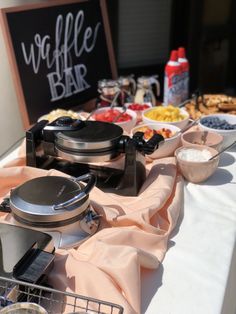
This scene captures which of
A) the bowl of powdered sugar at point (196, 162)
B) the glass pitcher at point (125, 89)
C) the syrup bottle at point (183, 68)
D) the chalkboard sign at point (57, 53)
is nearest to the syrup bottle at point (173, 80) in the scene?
the syrup bottle at point (183, 68)

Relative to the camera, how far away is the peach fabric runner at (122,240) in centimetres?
58

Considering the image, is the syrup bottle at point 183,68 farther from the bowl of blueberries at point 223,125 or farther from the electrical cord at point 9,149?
the electrical cord at point 9,149

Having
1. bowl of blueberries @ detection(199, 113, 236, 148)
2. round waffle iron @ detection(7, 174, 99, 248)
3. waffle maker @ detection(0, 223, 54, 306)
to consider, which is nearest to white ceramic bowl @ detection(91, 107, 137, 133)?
bowl of blueberries @ detection(199, 113, 236, 148)

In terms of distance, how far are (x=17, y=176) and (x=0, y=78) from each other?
0.46 metres

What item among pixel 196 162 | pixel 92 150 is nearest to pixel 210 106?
pixel 196 162

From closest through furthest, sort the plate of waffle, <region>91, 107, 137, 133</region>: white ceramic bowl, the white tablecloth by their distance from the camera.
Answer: the white tablecloth → <region>91, 107, 137, 133</region>: white ceramic bowl → the plate of waffle

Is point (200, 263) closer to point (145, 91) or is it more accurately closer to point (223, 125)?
point (223, 125)

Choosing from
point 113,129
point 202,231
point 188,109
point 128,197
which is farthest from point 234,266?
point 188,109

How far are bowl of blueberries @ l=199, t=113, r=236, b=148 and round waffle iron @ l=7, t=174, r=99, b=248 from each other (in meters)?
0.46

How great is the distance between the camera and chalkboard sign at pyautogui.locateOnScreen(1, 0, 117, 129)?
1159 mm

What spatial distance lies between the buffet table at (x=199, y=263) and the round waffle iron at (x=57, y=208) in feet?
0.45

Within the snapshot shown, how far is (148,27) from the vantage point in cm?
199

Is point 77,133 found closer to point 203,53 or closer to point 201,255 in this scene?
point 201,255

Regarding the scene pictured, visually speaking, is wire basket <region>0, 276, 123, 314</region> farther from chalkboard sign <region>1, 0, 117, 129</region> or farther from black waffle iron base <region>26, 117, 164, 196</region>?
chalkboard sign <region>1, 0, 117, 129</region>
